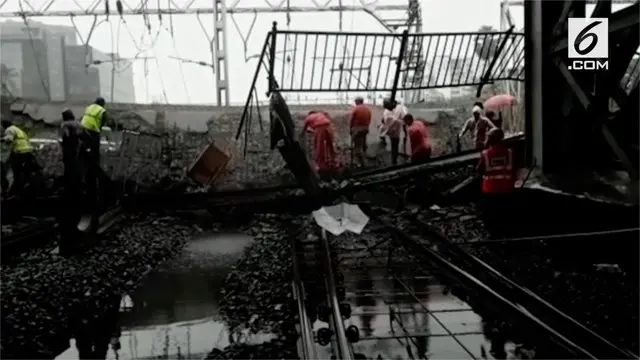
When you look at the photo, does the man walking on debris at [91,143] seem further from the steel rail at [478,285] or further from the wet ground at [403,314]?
the steel rail at [478,285]

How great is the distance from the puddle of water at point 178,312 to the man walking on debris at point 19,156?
287 centimetres

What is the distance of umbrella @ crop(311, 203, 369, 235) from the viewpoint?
715 cm

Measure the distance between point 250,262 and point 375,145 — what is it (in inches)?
235

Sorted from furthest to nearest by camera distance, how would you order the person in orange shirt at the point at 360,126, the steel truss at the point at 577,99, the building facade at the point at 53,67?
the person in orange shirt at the point at 360,126, the building facade at the point at 53,67, the steel truss at the point at 577,99

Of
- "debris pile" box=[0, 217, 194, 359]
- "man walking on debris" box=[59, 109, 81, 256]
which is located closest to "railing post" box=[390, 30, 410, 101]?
"debris pile" box=[0, 217, 194, 359]

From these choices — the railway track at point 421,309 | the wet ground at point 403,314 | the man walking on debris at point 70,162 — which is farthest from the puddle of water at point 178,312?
the man walking on debris at point 70,162

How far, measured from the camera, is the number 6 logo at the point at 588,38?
461cm

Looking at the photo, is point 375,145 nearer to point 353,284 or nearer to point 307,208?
point 307,208

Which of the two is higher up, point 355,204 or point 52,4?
point 52,4

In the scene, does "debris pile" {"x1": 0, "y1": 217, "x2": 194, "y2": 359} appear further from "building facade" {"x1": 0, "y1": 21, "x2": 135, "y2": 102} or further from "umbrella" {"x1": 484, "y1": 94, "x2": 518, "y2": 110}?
"umbrella" {"x1": 484, "y1": 94, "x2": 518, "y2": 110}

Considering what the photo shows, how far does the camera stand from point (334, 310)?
4195 mm

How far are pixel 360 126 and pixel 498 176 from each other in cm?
470

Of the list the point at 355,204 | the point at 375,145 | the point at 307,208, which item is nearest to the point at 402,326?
the point at 355,204

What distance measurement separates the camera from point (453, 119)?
41.3 ft
